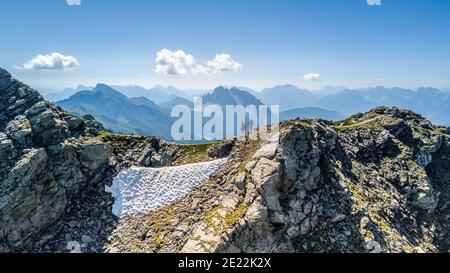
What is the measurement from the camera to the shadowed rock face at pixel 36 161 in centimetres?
3756

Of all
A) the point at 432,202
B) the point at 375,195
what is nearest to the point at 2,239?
the point at 375,195

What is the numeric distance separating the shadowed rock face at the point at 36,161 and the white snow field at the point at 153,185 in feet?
13.8

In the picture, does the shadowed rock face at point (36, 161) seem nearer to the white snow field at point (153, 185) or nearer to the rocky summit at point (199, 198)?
the rocky summit at point (199, 198)

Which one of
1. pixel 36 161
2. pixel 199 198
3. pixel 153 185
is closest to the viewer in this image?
pixel 199 198

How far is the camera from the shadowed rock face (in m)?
37.6

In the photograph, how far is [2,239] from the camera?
36.1 m

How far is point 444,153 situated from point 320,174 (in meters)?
44.5

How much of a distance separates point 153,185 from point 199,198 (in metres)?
7.64

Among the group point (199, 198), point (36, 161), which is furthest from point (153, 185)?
point (36, 161)

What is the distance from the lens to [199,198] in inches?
1554

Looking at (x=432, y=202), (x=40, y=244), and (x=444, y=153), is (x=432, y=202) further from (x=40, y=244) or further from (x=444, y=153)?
(x=40, y=244)

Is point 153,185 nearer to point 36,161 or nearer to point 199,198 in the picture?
point 199,198

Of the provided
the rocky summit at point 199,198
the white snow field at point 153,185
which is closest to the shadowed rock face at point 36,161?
the rocky summit at point 199,198

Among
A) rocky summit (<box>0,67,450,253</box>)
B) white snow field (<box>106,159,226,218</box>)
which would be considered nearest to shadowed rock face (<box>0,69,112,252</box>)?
rocky summit (<box>0,67,450,253</box>)
